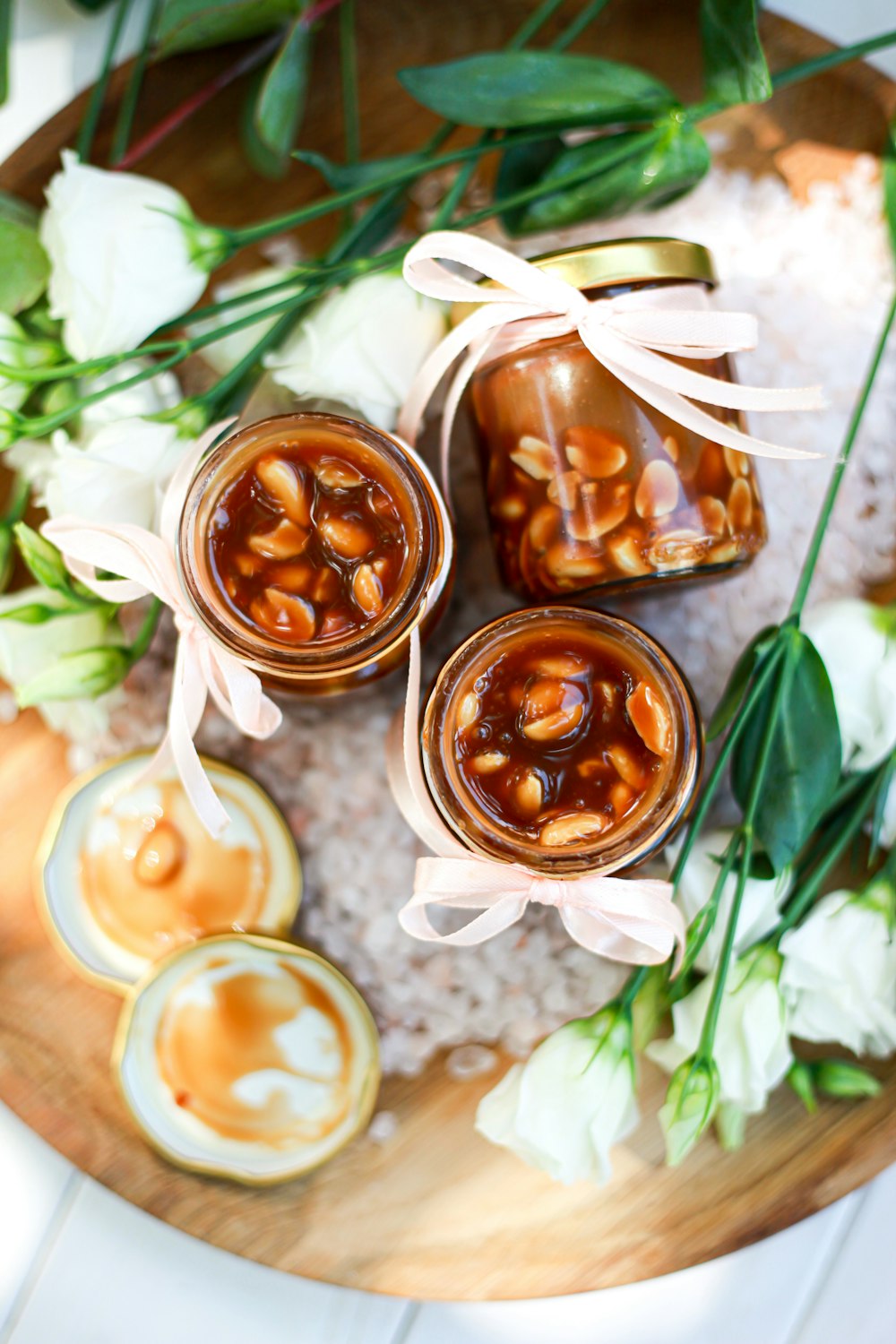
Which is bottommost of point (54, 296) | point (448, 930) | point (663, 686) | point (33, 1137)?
point (33, 1137)

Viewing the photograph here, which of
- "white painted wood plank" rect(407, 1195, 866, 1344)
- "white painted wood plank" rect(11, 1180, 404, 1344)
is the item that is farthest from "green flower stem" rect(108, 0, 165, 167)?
"white painted wood plank" rect(407, 1195, 866, 1344)

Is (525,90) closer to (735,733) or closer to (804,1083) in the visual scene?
(735,733)

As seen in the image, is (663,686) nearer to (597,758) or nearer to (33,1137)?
(597,758)

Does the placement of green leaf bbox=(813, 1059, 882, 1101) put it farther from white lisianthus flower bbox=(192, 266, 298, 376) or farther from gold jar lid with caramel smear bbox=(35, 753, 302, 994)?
white lisianthus flower bbox=(192, 266, 298, 376)

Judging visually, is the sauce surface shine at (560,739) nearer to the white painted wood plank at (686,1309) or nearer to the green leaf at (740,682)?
the green leaf at (740,682)

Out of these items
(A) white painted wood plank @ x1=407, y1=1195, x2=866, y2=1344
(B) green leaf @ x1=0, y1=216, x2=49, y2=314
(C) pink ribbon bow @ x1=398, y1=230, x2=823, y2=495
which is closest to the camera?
(C) pink ribbon bow @ x1=398, y1=230, x2=823, y2=495

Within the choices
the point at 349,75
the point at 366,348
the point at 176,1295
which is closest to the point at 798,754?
the point at 366,348

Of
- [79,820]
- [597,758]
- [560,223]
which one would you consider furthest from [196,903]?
[560,223]
